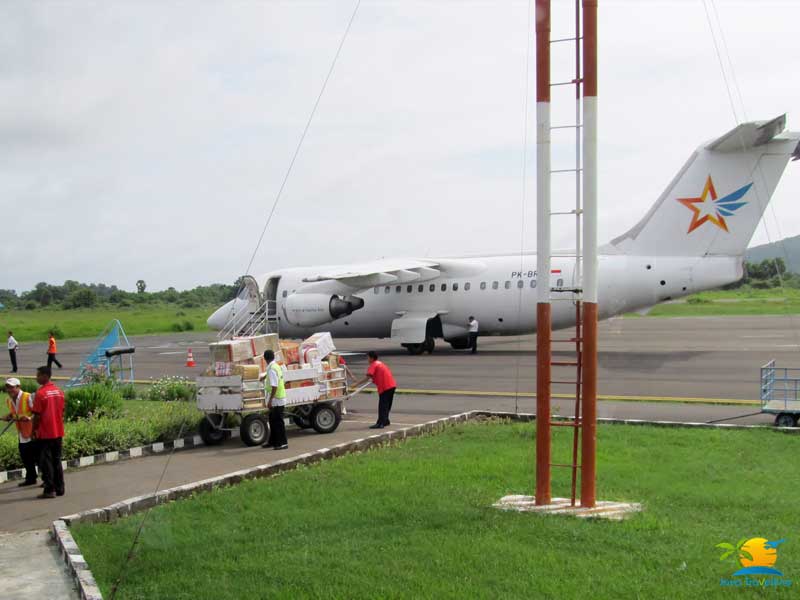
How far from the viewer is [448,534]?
7.76m

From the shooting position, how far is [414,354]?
3344cm

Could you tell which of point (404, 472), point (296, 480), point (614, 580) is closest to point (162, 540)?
point (296, 480)

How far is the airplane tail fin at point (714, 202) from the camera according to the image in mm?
22609

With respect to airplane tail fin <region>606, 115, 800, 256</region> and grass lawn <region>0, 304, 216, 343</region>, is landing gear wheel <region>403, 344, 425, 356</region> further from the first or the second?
grass lawn <region>0, 304, 216, 343</region>

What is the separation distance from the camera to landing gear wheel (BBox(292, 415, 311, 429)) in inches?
611

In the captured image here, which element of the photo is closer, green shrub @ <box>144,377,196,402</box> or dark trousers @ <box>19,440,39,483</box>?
dark trousers @ <box>19,440,39,483</box>

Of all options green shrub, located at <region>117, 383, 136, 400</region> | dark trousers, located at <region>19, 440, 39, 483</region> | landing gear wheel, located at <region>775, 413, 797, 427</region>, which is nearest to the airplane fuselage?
landing gear wheel, located at <region>775, 413, 797, 427</region>

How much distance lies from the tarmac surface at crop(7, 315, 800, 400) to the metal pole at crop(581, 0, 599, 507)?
8.55 m

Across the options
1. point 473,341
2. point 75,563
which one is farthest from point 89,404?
point 473,341

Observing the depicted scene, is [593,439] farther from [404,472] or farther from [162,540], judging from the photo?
[162,540]

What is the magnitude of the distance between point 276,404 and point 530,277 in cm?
1890

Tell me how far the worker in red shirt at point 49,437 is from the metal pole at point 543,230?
21.2ft

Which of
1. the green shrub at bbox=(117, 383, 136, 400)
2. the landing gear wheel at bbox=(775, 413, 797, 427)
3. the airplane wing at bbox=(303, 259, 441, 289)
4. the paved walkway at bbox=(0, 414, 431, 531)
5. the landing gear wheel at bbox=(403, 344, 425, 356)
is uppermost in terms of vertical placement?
the airplane wing at bbox=(303, 259, 441, 289)

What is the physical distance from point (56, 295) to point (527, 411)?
261ft
